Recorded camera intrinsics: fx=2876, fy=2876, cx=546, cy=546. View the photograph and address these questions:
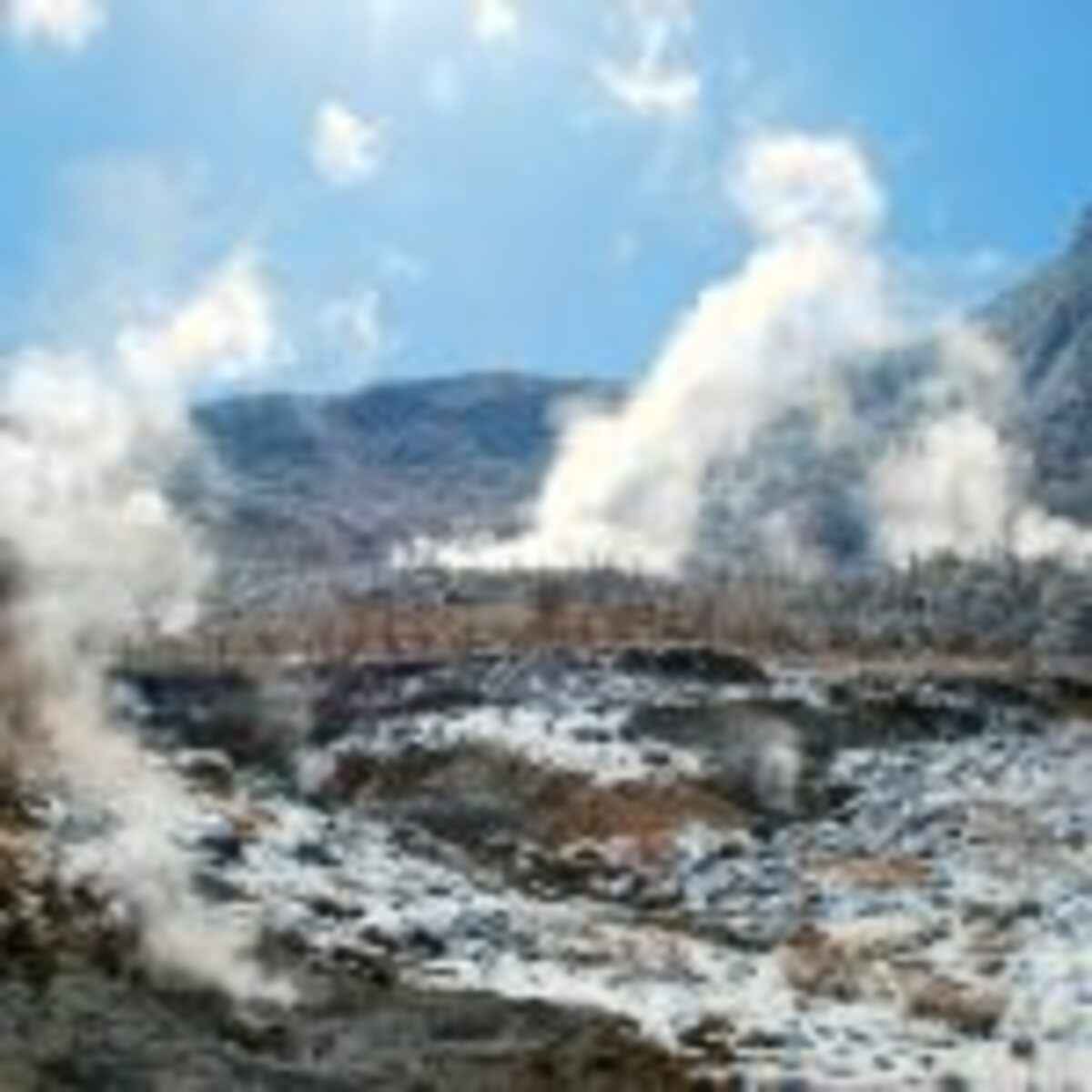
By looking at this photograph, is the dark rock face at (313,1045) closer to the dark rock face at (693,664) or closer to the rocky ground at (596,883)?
the rocky ground at (596,883)

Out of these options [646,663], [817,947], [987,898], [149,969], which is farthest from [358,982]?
[646,663]

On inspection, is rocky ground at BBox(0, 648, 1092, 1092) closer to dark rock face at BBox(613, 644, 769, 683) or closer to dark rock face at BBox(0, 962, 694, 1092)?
dark rock face at BBox(0, 962, 694, 1092)

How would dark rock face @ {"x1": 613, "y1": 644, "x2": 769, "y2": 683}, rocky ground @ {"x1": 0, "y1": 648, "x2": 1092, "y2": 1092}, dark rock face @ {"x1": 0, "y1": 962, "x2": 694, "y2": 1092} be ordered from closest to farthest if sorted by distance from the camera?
dark rock face @ {"x1": 0, "y1": 962, "x2": 694, "y2": 1092}
rocky ground @ {"x1": 0, "y1": 648, "x2": 1092, "y2": 1092}
dark rock face @ {"x1": 613, "y1": 644, "x2": 769, "y2": 683}

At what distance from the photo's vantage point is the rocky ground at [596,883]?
173 feet

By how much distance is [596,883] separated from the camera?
9619 centimetres

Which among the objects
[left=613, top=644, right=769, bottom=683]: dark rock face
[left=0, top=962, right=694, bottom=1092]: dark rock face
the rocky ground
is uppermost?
[left=613, top=644, right=769, bottom=683]: dark rock face

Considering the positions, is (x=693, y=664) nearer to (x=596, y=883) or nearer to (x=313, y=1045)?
(x=596, y=883)

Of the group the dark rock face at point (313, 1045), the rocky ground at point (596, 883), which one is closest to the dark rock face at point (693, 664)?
the rocky ground at point (596, 883)

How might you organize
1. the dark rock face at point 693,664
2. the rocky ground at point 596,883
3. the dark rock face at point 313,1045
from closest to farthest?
the dark rock face at point 313,1045 → the rocky ground at point 596,883 → the dark rock face at point 693,664

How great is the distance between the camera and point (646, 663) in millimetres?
161875

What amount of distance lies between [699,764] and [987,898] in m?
39.6

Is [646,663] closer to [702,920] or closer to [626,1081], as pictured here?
[702,920]

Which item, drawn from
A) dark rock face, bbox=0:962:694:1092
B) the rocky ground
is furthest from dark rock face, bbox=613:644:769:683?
dark rock face, bbox=0:962:694:1092

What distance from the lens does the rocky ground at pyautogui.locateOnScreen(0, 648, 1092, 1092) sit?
52.6 meters
